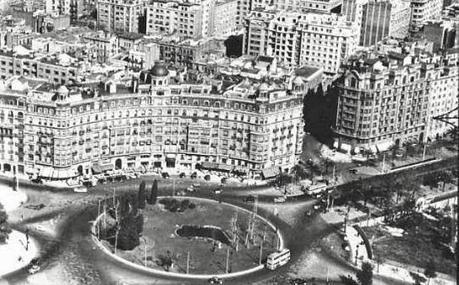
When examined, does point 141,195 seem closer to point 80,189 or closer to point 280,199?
point 80,189

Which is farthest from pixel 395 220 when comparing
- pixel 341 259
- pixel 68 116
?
pixel 68 116

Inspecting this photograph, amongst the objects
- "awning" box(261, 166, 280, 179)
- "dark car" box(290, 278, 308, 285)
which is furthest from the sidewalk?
"awning" box(261, 166, 280, 179)

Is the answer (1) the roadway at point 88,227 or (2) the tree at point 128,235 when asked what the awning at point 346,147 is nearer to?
(1) the roadway at point 88,227

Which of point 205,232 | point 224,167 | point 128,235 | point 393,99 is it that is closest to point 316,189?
point 224,167

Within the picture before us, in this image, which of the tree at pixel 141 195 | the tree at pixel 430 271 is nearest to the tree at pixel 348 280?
the tree at pixel 430 271

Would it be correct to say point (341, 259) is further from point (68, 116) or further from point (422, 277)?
point (68, 116)

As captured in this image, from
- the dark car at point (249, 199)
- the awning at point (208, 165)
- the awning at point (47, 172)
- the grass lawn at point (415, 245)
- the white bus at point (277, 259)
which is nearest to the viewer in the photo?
the white bus at point (277, 259)
